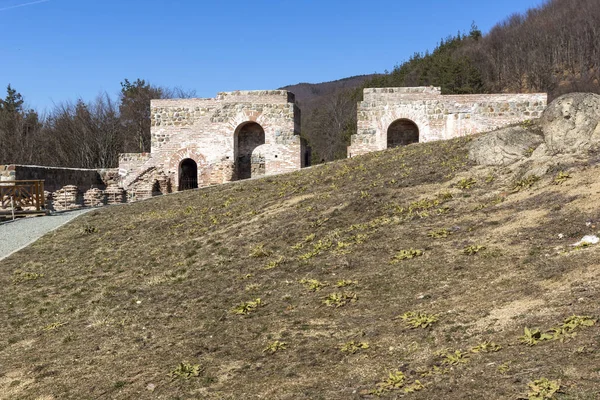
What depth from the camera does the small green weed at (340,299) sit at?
641 cm

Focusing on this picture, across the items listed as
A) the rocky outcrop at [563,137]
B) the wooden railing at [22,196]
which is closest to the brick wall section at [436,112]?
the wooden railing at [22,196]

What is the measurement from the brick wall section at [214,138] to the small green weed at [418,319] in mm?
17499

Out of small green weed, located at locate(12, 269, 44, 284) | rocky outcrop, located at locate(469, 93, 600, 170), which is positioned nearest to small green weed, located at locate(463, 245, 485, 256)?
rocky outcrop, located at locate(469, 93, 600, 170)

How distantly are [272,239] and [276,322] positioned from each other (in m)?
3.59

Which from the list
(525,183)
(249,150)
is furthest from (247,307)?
(249,150)

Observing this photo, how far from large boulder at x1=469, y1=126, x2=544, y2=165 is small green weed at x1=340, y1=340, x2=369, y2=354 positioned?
6088mm

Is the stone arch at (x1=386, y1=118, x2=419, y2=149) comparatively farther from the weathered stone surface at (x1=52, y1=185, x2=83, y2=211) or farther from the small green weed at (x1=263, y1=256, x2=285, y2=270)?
the small green weed at (x1=263, y1=256, x2=285, y2=270)

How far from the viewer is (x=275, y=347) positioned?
563 centimetres

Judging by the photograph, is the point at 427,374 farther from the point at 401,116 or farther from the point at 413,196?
the point at 401,116

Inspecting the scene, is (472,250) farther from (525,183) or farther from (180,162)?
(180,162)

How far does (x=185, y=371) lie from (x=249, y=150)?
19589mm

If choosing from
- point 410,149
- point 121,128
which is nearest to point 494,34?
point 121,128

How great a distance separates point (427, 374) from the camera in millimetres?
4473

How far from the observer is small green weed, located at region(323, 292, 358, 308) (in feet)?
21.0
